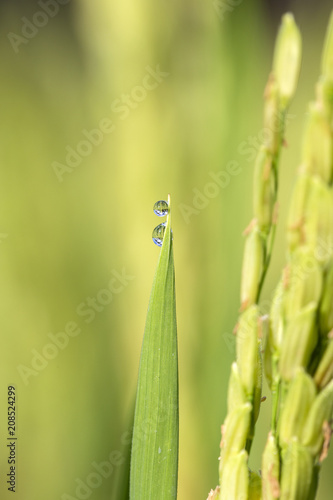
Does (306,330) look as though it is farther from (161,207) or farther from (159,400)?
(161,207)

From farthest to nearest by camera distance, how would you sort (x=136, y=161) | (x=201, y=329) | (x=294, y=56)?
(x=136, y=161) → (x=201, y=329) → (x=294, y=56)

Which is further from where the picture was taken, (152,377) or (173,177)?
(173,177)

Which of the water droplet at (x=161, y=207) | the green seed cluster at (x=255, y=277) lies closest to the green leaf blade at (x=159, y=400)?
the green seed cluster at (x=255, y=277)

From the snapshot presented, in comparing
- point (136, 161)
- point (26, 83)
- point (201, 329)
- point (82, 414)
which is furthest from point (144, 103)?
point (82, 414)

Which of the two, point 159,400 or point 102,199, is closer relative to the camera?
point 159,400

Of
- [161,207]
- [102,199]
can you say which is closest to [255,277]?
[161,207]

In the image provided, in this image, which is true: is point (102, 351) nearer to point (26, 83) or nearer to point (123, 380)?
point (123, 380)

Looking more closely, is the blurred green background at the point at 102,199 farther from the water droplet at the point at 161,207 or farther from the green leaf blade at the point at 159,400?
the green leaf blade at the point at 159,400
